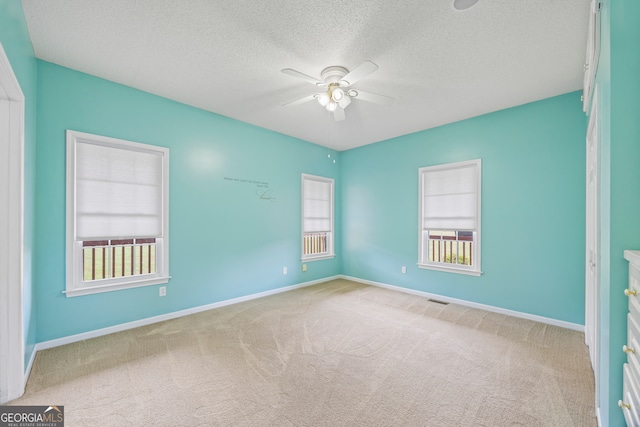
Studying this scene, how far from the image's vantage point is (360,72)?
224 centimetres

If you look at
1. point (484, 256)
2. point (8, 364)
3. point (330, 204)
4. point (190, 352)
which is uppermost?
point (330, 204)

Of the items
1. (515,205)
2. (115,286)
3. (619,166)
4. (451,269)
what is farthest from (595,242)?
(115,286)

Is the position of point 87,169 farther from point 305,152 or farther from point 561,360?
point 561,360

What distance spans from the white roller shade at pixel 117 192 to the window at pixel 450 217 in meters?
3.89

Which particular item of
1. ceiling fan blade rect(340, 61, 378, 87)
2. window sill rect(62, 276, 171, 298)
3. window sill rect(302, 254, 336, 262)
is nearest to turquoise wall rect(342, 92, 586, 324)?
window sill rect(302, 254, 336, 262)

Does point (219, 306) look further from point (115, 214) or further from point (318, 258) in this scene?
point (318, 258)

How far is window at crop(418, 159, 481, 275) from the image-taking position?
3918 mm

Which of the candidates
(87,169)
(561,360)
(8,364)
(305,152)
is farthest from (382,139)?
(8,364)

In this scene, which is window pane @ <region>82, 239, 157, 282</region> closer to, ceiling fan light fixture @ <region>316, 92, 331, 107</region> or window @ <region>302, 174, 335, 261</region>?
window @ <region>302, 174, 335, 261</region>

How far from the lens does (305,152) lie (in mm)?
5070

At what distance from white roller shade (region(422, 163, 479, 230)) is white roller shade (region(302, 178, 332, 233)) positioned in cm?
189

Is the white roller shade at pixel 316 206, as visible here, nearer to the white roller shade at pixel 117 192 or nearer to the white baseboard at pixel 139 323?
the white baseboard at pixel 139 323

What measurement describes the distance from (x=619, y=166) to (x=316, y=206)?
427cm

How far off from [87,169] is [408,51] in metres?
3.40
